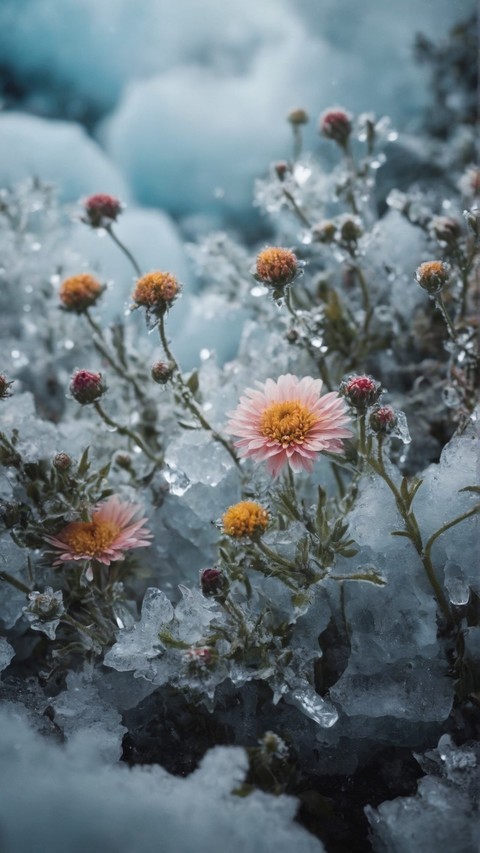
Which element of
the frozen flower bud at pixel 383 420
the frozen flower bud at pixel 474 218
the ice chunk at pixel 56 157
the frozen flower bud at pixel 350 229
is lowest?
the frozen flower bud at pixel 383 420

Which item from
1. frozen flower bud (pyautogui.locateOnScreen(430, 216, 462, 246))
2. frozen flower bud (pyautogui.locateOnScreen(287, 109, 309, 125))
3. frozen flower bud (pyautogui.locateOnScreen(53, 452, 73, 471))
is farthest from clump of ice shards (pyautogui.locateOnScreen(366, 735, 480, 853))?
frozen flower bud (pyautogui.locateOnScreen(287, 109, 309, 125))

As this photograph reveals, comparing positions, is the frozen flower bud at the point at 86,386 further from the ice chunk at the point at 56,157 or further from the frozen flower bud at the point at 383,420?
the ice chunk at the point at 56,157

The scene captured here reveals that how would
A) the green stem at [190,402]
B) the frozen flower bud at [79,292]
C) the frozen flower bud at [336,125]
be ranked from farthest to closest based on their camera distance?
the frozen flower bud at [336,125] → the frozen flower bud at [79,292] → the green stem at [190,402]

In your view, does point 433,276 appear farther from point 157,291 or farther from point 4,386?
point 4,386

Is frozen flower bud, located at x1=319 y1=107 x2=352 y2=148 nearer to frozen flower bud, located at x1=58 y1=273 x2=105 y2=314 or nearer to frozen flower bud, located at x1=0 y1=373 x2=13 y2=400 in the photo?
frozen flower bud, located at x1=58 y1=273 x2=105 y2=314

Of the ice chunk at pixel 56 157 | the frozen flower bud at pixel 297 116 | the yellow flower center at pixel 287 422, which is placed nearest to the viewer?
the yellow flower center at pixel 287 422

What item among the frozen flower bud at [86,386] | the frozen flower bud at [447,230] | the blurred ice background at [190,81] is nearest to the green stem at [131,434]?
the frozen flower bud at [86,386]

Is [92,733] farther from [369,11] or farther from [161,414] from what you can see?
[369,11]
